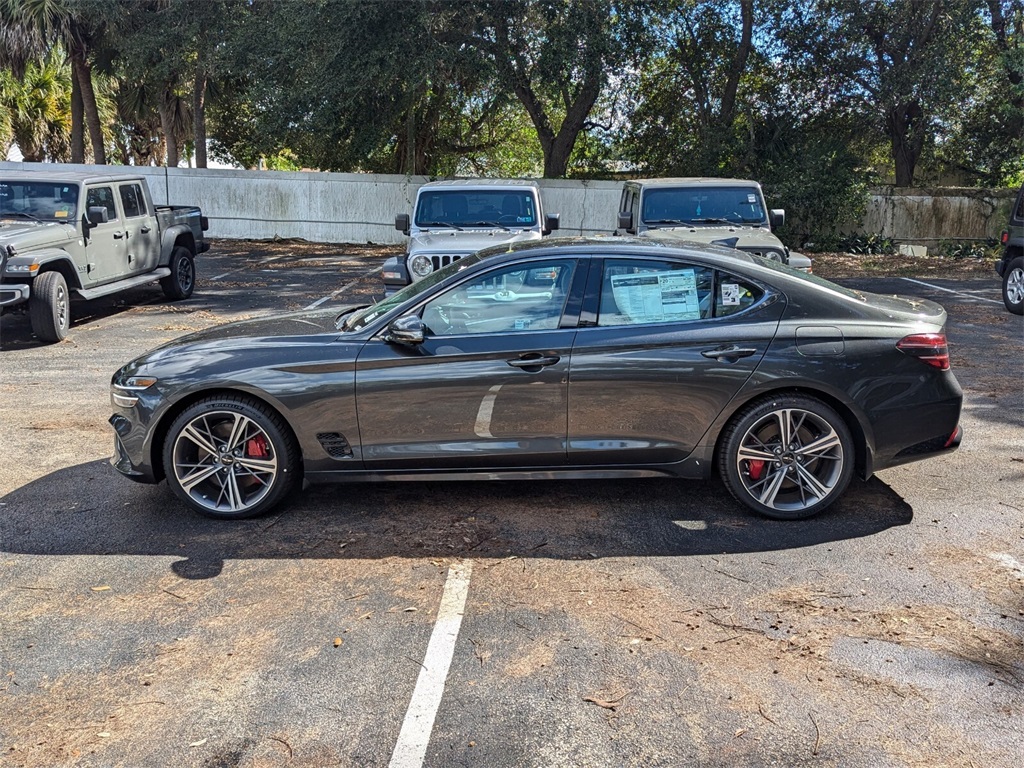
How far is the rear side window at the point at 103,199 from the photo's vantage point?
11539mm

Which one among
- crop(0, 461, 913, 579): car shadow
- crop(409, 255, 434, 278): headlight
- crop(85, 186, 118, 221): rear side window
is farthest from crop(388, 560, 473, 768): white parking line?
crop(85, 186, 118, 221): rear side window

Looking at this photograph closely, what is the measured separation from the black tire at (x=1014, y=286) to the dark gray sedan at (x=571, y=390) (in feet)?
27.4

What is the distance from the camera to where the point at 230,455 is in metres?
5.35

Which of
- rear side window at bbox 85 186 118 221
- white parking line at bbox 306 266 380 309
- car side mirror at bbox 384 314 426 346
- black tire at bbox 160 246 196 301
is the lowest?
white parking line at bbox 306 266 380 309

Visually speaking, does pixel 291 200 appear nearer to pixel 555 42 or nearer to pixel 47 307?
pixel 555 42

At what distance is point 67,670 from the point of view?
3.86 meters

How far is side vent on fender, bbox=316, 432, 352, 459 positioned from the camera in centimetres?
529

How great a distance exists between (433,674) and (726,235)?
8.08m

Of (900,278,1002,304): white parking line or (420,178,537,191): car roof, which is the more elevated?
(420,178,537,191): car roof

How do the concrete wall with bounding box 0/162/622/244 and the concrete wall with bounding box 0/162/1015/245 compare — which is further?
the concrete wall with bounding box 0/162/622/244

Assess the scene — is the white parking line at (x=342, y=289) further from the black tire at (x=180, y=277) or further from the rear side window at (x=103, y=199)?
the rear side window at (x=103, y=199)

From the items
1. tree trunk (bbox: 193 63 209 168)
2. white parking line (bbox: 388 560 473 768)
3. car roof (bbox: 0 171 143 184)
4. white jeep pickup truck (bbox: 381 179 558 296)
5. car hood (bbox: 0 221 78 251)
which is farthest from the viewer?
tree trunk (bbox: 193 63 209 168)

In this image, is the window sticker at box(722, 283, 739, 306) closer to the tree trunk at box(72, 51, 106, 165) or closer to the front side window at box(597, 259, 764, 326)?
the front side window at box(597, 259, 764, 326)

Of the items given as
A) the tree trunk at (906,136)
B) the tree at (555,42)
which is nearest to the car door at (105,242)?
the tree at (555,42)
